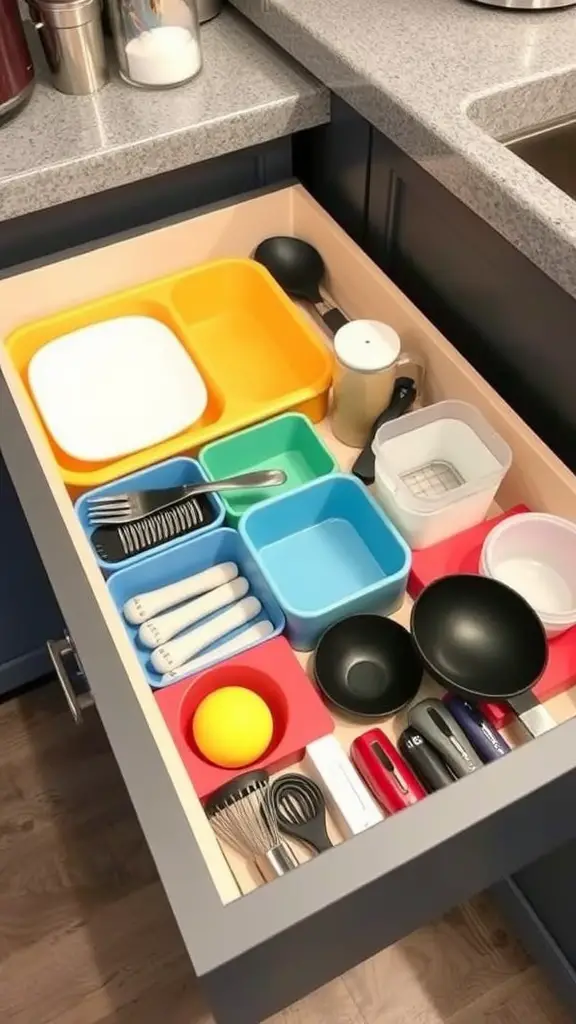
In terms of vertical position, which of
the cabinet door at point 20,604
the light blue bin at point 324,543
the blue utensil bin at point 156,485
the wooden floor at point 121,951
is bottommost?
the wooden floor at point 121,951

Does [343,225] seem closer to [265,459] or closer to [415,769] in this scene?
[265,459]

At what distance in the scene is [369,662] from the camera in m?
0.76

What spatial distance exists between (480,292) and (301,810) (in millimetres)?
512

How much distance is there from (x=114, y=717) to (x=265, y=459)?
0.35 meters

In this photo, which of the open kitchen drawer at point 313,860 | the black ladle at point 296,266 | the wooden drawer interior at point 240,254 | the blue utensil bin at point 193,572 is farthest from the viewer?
the black ladle at point 296,266

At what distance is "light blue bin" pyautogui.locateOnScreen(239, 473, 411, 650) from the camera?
2.61 ft

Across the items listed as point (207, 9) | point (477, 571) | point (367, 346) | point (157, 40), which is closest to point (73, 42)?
point (157, 40)

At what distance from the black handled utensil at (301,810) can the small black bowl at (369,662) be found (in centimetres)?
8

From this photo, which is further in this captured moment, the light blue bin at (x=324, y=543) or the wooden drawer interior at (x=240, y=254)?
the light blue bin at (x=324, y=543)

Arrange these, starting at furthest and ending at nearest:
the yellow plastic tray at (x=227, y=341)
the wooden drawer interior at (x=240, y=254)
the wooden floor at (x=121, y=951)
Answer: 1. the wooden floor at (x=121, y=951)
2. the yellow plastic tray at (x=227, y=341)
3. the wooden drawer interior at (x=240, y=254)

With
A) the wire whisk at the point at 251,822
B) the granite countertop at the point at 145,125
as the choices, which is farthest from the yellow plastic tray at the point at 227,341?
the wire whisk at the point at 251,822

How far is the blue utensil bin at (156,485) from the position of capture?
79 centimetres

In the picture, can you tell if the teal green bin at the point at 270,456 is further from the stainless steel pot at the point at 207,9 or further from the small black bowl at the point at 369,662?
the stainless steel pot at the point at 207,9

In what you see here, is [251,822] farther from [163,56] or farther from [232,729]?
[163,56]
